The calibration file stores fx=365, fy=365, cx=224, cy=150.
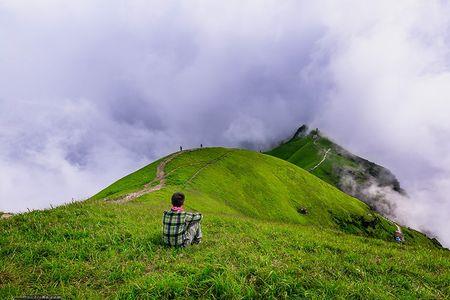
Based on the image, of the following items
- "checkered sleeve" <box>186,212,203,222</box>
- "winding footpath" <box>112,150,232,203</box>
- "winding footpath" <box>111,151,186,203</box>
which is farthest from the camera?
"winding footpath" <box>112,150,232,203</box>

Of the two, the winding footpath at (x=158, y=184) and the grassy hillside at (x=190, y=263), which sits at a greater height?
the winding footpath at (x=158, y=184)

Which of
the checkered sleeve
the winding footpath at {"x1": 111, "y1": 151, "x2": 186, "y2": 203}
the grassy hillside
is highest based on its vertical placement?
the winding footpath at {"x1": 111, "y1": 151, "x2": 186, "y2": 203}

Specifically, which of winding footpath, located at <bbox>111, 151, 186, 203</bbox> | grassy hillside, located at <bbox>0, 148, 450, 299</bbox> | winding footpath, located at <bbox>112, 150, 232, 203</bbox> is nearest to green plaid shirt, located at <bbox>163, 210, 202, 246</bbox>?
grassy hillside, located at <bbox>0, 148, 450, 299</bbox>

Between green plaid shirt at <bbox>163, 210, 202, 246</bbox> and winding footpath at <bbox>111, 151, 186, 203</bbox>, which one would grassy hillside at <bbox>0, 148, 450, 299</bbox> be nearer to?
green plaid shirt at <bbox>163, 210, 202, 246</bbox>

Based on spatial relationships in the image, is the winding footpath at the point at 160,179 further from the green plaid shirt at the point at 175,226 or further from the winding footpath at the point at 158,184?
the green plaid shirt at the point at 175,226

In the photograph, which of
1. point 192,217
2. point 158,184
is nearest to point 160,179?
point 158,184

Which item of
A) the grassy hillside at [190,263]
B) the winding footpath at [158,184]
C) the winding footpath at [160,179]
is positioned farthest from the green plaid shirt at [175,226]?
the winding footpath at [158,184]

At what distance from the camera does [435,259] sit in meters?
15.0

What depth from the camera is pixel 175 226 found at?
561 inches

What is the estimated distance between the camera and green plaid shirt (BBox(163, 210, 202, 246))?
14188mm

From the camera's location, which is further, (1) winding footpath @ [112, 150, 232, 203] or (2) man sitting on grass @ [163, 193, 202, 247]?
(1) winding footpath @ [112, 150, 232, 203]

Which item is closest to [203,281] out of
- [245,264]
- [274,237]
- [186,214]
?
[245,264]

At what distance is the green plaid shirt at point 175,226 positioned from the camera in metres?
14.2

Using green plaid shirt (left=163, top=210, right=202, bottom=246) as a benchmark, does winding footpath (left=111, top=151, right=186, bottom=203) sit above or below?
above
